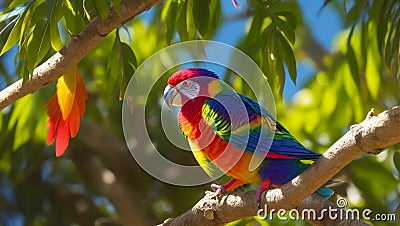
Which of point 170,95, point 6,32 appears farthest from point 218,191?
point 6,32

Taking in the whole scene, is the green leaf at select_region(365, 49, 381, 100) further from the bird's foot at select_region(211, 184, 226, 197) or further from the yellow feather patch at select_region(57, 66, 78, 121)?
the yellow feather patch at select_region(57, 66, 78, 121)

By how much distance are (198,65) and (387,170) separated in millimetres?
975

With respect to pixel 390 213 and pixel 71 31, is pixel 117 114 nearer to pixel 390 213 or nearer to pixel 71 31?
pixel 390 213

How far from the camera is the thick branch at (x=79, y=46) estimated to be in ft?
5.14

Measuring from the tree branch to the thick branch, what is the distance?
41cm

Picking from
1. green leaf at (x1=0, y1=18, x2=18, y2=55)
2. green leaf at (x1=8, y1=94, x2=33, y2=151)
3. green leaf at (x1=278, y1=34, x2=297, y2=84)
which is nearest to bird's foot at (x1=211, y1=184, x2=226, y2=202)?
green leaf at (x1=278, y1=34, x2=297, y2=84)

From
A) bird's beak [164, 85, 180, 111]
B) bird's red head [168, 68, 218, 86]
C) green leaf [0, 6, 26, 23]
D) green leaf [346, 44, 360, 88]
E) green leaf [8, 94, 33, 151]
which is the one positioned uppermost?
green leaf [0, 6, 26, 23]

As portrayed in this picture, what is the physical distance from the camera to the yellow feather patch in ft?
5.54

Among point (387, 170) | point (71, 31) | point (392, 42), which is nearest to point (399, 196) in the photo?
point (387, 170)

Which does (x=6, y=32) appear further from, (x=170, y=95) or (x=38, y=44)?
(x=170, y=95)

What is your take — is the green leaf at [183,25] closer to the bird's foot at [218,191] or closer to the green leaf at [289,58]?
the green leaf at [289,58]

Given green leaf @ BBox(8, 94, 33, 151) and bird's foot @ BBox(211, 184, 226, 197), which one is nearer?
bird's foot @ BBox(211, 184, 226, 197)

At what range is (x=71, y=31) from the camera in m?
1.56

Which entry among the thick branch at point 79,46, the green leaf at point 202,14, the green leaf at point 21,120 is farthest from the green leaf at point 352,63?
the green leaf at point 21,120
